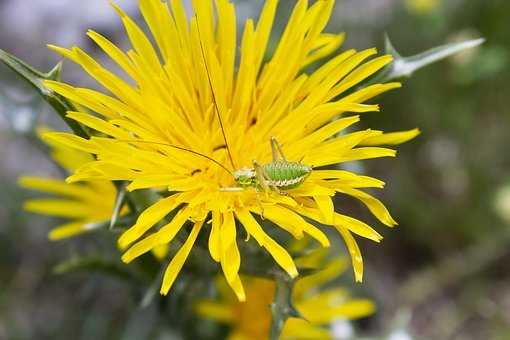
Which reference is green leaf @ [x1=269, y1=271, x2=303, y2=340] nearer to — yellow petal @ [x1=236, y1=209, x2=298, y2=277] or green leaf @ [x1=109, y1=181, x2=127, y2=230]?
yellow petal @ [x1=236, y1=209, x2=298, y2=277]

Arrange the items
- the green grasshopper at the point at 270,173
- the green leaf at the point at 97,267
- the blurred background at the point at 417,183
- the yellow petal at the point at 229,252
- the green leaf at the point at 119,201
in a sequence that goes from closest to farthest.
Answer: the yellow petal at the point at 229,252 → the green grasshopper at the point at 270,173 → the green leaf at the point at 119,201 → the green leaf at the point at 97,267 → the blurred background at the point at 417,183

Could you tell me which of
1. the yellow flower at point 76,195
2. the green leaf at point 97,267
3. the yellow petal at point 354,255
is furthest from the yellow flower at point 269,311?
the yellow petal at point 354,255

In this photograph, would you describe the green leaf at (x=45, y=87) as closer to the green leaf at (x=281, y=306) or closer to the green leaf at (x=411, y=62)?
the green leaf at (x=281, y=306)

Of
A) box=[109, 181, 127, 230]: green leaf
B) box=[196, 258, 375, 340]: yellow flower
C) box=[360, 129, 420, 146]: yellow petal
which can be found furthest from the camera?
box=[196, 258, 375, 340]: yellow flower

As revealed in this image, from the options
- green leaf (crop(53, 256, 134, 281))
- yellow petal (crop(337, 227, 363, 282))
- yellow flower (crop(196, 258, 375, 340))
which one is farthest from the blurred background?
yellow petal (crop(337, 227, 363, 282))

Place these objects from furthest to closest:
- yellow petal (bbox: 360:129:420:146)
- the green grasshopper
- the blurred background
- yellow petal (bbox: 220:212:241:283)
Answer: the blurred background, yellow petal (bbox: 360:129:420:146), the green grasshopper, yellow petal (bbox: 220:212:241:283)

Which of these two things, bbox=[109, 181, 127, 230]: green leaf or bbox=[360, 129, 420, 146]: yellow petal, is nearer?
bbox=[109, 181, 127, 230]: green leaf
